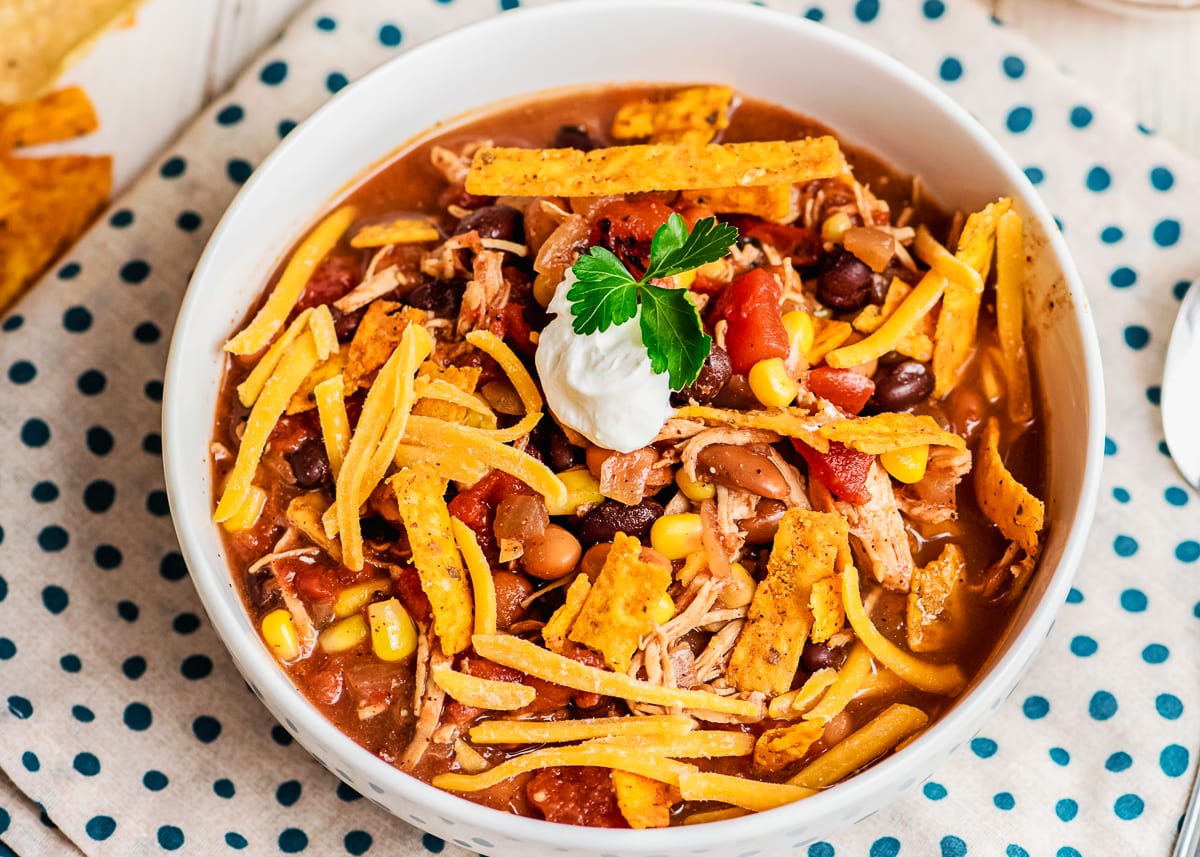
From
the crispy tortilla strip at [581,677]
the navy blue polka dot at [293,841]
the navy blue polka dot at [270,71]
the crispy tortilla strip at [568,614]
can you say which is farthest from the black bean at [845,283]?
the navy blue polka dot at [293,841]

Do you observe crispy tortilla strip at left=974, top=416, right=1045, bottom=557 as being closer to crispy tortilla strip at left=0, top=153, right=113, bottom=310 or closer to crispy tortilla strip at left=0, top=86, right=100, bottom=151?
crispy tortilla strip at left=0, top=153, right=113, bottom=310

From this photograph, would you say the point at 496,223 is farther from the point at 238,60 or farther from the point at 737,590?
the point at 238,60

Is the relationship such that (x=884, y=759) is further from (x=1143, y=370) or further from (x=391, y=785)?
(x=1143, y=370)

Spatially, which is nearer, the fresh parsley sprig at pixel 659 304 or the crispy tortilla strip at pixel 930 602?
the fresh parsley sprig at pixel 659 304

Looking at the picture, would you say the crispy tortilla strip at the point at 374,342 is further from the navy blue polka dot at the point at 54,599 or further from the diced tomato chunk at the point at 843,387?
the navy blue polka dot at the point at 54,599

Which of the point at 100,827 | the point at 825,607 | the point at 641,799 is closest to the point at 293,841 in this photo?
the point at 100,827
